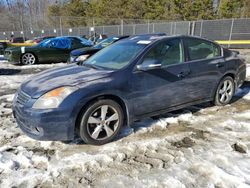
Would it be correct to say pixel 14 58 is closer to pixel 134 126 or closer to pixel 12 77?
pixel 12 77

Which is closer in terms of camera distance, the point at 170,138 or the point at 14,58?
the point at 170,138

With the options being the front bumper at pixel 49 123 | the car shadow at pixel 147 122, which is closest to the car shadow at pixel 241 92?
the car shadow at pixel 147 122

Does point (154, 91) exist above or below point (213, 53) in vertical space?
below

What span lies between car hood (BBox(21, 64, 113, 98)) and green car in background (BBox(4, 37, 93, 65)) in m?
8.79

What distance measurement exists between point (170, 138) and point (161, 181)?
3.93ft

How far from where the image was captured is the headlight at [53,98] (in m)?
3.70

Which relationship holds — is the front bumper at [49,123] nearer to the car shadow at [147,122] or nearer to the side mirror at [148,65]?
the car shadow at [147,122]

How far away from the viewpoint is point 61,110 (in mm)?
3680

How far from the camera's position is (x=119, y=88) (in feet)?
13.4

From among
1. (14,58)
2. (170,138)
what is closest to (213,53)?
(170,138)

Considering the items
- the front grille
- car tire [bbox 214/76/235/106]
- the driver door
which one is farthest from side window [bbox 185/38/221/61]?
the front grille

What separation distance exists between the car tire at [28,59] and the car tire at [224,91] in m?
9.56

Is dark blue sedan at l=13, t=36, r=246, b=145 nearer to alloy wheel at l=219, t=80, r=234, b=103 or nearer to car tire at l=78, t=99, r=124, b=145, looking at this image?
car tire at l=78, t=99, r=124, b=145

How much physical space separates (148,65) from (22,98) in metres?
1.92
